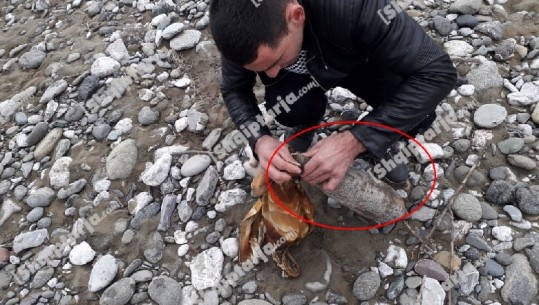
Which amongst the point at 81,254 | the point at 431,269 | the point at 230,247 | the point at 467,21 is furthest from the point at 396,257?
the point at 467,21

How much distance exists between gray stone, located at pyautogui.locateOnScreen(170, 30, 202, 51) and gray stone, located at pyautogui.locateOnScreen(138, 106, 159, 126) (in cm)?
72

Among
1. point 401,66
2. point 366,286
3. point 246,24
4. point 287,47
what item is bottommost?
point 366,286

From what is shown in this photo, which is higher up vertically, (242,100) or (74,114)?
(242,100)

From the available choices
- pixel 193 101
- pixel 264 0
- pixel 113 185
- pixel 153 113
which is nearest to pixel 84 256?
pixel 113 185

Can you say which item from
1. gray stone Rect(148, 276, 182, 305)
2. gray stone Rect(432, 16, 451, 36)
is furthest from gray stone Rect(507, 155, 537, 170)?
gray stone Rect(148, 276, 182, 305)

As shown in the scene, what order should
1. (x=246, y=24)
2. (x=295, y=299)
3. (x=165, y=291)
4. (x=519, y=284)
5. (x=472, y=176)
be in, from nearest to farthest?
(x=246, y=24) < (x=519, y=284) < (x=295, y=299) < (x=165, y=291) < (x=472, y=176)

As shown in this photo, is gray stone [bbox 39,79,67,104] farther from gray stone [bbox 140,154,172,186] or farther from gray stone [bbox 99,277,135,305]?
gray stone [bbox 99,277,135,305]

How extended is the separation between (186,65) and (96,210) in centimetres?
148

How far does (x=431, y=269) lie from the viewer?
8.27ft

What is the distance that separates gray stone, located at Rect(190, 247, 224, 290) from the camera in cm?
269

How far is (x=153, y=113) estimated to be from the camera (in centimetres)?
357

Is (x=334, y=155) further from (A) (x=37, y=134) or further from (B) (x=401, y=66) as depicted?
(A) (x=37, y=134)

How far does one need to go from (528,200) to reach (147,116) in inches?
107

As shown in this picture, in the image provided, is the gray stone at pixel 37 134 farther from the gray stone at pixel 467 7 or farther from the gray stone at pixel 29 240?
the gray stone at pixel 467 7
